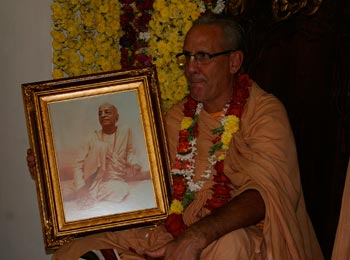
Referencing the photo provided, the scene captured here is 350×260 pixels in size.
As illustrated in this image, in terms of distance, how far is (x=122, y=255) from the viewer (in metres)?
2.81

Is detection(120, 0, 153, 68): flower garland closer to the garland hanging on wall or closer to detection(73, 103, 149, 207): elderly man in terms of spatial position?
the garland hanging on wall

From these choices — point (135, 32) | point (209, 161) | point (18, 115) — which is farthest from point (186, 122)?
point (18, 115)

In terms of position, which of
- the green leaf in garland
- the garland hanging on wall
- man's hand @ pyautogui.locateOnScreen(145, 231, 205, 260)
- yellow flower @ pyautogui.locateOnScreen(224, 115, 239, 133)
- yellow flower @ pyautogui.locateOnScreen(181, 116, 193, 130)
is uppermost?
the garland hanging on wall

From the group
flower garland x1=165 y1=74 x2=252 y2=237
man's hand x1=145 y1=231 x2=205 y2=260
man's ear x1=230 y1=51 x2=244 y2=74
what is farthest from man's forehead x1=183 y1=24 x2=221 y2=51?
man's hand x1=145 y1=231 x2=205 y2=260

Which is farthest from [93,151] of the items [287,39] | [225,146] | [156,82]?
[287,39]

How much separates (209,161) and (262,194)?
460 mm

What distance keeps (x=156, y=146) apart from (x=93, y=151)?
351 mm

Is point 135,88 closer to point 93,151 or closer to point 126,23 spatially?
point 93,151

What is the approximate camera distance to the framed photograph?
316 cm

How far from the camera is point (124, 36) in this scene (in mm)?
4000

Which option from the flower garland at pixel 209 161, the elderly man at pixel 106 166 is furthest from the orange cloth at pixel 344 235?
the elderly man at pixel 106 166

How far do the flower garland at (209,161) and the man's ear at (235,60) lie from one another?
61 millimetres

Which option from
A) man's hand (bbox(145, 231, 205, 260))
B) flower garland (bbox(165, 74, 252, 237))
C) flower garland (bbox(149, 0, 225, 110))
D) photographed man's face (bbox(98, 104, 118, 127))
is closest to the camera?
man's hand (bbox(145, 231, 205, 260))

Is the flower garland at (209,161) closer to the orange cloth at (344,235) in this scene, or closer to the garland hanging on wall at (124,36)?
the garland hanging on wall at (124,36)
